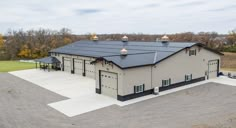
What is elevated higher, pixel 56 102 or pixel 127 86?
pixel 127 86

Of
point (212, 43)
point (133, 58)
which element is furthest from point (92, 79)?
point (212, 43)

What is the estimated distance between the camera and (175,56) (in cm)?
2111

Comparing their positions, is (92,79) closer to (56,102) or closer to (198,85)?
(56,102)

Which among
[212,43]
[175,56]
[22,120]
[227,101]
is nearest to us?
[22,120]

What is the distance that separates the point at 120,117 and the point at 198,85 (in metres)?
11.6

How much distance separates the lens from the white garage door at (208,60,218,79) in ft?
81.8

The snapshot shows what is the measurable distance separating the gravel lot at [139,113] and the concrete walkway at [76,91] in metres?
0.72

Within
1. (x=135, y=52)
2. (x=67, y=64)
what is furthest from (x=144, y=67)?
(x=67, y=64)

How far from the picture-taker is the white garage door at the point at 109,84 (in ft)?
58.3

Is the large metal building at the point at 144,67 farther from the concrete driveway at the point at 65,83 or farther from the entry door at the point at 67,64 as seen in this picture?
the concrete driveway at the point at 65,83

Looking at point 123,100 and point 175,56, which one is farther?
point 175,56

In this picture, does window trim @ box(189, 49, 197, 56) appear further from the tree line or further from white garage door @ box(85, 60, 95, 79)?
the tree line

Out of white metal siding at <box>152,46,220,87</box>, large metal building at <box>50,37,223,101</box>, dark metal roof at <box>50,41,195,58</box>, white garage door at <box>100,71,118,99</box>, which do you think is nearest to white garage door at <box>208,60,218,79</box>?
large metal building at <box>50,37,223,101</box>

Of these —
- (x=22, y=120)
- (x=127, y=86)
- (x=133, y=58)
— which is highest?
(x=133, y=58)
